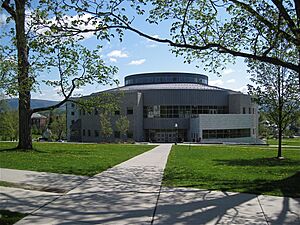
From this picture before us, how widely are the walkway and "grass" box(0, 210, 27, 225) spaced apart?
0.51 ft

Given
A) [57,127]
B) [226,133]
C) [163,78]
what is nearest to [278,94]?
[226,133]

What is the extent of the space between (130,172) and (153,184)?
2829 millimetres

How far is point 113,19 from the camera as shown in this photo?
1166 cm

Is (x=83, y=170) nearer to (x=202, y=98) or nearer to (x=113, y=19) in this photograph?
(x=113, y=19)

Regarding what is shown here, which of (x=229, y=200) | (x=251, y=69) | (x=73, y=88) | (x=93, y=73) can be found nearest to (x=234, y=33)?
(x=229, y=200)

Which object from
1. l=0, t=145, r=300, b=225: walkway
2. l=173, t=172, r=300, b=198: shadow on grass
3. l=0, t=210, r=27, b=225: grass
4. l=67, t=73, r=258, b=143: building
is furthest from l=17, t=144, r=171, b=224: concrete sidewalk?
l=67, t=73, r=258, b=143: building

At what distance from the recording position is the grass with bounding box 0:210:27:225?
612cm

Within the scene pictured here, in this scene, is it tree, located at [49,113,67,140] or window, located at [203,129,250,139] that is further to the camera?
tree, located at [49,113,67,140]

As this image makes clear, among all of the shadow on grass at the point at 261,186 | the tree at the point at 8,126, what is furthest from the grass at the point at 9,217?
the tree at the point at 8,126

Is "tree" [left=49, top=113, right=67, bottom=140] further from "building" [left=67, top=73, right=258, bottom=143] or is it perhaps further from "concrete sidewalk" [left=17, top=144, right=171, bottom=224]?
"concrete sidewalk" [left=17, top=144, right=171, bottom=224]

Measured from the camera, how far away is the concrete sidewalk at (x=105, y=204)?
643 centimetres

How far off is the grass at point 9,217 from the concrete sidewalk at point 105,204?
0.48ft

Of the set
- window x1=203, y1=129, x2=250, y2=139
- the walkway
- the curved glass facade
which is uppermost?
the curved glass facade

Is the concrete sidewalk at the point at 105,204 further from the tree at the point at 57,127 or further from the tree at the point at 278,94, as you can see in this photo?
the tree at the point at 57,127
